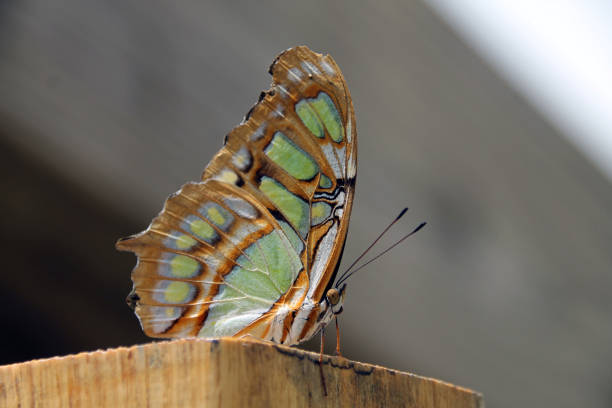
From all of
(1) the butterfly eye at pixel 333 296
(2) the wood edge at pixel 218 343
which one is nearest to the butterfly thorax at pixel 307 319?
(1) the butterfly eye at pixel 333 296

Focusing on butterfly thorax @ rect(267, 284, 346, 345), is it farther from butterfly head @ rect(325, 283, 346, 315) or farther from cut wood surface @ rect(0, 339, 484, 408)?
cut wood surface @ rect(0, 339, 484, 408)

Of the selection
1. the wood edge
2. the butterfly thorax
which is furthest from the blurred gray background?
the wood edge

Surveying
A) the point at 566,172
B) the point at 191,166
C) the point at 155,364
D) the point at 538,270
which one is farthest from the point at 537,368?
the point at 155,364

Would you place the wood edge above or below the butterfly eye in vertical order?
below

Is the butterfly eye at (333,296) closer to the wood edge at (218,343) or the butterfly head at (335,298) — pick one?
the butterfly head at (335,298)

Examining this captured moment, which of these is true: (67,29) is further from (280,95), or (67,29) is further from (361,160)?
(361,160)

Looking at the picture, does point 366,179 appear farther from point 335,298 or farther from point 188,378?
point 188,378

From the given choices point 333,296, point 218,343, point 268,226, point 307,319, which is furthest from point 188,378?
point 268,226
